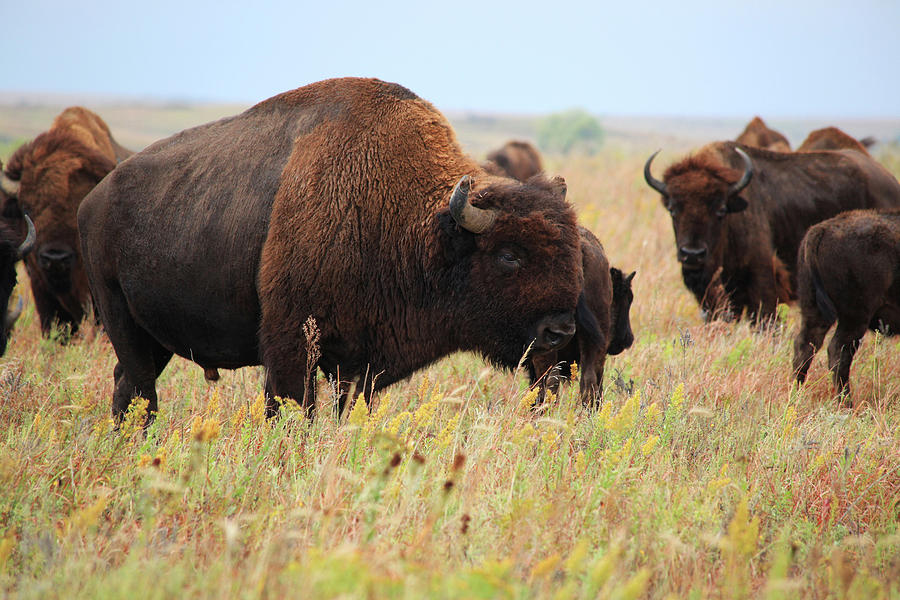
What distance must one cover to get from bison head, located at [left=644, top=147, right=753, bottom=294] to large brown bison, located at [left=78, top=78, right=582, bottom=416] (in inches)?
175

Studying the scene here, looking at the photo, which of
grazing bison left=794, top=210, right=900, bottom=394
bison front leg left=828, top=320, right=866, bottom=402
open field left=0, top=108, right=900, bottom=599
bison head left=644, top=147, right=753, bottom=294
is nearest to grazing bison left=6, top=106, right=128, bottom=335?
open field left=0, top=108, right=900, bottom=599

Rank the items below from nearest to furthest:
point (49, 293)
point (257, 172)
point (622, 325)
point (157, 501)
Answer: point (157, 501) < point (257, 172) < point (622, 325) < point (49, 293)

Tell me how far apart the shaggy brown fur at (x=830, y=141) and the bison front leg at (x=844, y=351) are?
569 centimetres

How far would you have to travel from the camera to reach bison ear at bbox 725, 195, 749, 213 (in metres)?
8.79

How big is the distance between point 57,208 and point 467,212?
5065mm

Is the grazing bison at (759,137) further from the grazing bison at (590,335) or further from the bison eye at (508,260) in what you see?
the bison eye at (508,260)

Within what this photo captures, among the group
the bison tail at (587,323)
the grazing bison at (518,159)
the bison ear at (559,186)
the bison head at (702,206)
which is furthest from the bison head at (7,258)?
the grazing bison at (518,159)

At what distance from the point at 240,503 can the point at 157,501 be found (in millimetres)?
353

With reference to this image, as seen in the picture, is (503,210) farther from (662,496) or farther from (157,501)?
(157,501)

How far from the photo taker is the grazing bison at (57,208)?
24.9 feet

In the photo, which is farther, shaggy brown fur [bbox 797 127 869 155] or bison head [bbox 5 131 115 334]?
shaggy brown fur [bbox 797 127 869 155]

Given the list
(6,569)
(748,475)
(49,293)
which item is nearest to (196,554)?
(6,569)

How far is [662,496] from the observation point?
3855mm

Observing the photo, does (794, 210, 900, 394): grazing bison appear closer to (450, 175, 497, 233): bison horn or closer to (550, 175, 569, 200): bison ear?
(550, 175, 569, 200): bison ear
